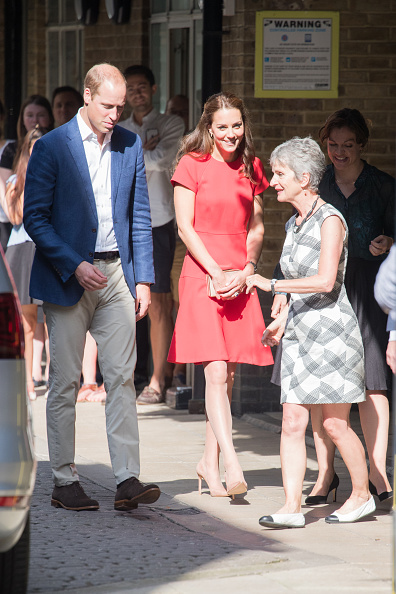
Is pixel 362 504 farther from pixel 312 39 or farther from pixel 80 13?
pixel 80 13

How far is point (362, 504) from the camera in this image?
5793mm

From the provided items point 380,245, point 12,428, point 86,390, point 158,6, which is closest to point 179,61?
point 158,6

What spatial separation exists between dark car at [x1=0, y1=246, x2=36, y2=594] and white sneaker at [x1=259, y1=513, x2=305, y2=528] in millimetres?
1632

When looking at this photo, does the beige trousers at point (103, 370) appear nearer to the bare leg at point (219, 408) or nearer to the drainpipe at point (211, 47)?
the bare leg at point (219, 408)

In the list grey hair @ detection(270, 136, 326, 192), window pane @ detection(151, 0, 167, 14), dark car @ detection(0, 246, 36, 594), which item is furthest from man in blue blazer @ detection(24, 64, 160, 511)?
window pane @ detection(151, 0, 167, 14)

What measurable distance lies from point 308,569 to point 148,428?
3.84 meters

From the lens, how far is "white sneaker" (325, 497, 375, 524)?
577 centimetres

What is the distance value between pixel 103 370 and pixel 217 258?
88 centimetres

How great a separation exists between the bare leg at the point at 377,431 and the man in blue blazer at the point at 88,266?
3.90ft

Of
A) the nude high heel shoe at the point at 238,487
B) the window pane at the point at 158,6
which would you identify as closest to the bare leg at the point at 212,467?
the nude high heel shoe at the point at 238,487

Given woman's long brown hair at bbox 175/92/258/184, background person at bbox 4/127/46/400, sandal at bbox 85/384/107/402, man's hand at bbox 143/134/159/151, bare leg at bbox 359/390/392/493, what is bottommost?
sandal at bbox 85/384/107/402

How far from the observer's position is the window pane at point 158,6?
10869 millimetres

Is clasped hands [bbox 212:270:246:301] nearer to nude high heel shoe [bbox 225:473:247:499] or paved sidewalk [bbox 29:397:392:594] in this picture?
nude high heel shoe [bbox 225:473:247:499]

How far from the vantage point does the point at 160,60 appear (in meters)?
11.0
